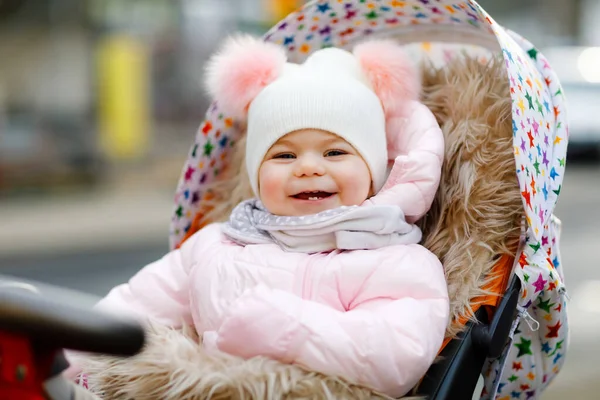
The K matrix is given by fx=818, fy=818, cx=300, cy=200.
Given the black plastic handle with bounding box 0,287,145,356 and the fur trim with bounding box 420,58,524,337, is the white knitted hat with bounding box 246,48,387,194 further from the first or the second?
the black plastic handle with bounding box 0,287,145,356

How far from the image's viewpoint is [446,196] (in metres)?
1.91

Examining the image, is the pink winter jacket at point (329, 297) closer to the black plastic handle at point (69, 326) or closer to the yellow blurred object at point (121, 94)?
the black plastic handle at point (69, 326)

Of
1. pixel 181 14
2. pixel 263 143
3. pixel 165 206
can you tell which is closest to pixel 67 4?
pixel 181 14

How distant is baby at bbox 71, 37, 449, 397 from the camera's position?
1495mm

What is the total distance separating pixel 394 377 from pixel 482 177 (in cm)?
58

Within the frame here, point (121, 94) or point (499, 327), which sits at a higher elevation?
point (499, 327)

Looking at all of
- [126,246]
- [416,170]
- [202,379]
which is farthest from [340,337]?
[126,246]

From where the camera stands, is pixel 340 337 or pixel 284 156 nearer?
pixel 340 337

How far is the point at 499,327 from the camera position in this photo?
1684mm

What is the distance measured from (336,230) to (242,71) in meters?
0.50

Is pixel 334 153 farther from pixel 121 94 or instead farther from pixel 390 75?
pixel 121 94

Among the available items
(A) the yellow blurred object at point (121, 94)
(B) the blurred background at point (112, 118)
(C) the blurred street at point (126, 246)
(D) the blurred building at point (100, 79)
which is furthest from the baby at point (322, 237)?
(A) the yellow blurred object at point (121, 94)

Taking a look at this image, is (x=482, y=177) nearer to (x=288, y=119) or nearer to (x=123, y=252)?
(x=288, y=119)

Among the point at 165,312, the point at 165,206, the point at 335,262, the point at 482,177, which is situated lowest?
the point at 165,206
